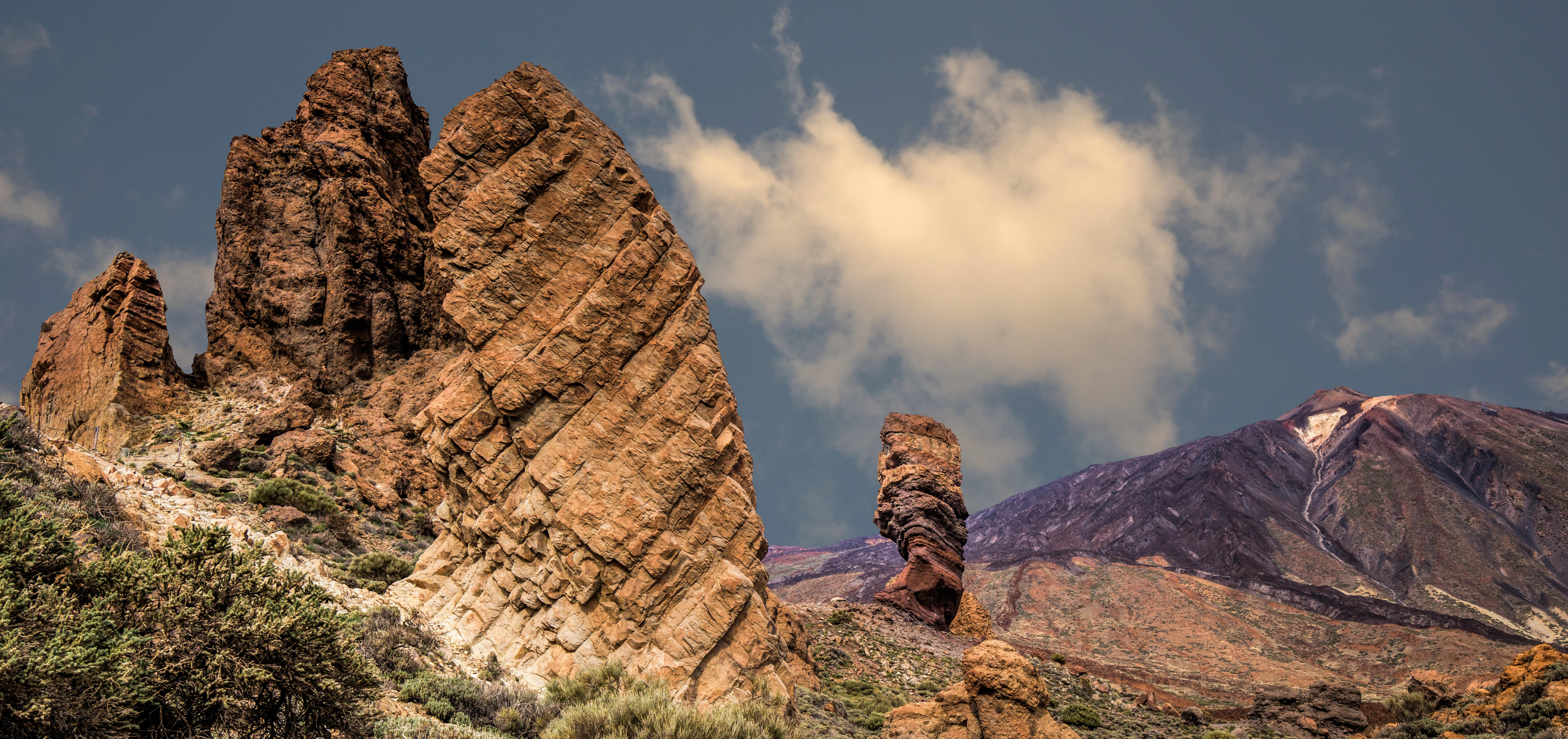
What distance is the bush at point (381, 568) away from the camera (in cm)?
1783

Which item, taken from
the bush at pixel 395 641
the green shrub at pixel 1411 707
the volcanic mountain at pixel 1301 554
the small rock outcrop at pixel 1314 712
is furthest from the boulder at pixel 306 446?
the volcanic mountain at pixel 1301 554

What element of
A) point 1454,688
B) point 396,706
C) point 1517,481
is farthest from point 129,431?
point 1517,481

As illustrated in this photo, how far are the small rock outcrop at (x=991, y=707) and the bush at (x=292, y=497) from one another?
58.3ft

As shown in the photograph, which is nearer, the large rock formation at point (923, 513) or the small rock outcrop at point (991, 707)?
the small rock outcrop at point (991, 707)

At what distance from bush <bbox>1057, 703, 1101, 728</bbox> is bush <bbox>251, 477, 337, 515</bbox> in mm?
24037

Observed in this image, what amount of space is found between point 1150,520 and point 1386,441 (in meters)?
36.0

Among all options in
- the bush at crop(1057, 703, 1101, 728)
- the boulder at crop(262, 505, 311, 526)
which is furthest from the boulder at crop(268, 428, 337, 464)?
the bush at crop(1057, 703, 1101, 728)

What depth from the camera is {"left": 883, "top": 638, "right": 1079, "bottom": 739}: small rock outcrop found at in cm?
1616

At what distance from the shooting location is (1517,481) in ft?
305

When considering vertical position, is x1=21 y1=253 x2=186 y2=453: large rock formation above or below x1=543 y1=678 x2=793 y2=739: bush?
above

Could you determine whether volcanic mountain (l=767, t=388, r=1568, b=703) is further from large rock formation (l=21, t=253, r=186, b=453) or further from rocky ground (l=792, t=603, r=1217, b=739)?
large rock formation (l=21, t=253, r=186, b=453)

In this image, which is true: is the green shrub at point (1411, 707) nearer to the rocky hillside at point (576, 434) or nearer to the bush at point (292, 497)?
the rocky hillside at point (576, 434)

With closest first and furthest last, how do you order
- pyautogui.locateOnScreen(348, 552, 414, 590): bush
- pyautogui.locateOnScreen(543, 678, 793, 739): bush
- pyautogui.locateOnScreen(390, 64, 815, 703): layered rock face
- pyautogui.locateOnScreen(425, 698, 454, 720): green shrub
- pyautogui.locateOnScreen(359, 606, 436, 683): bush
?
1. pyautogui.locateOnScreen(543, 678, 793, 739): bush
2. pyautogui.locateOnScreen(425, 698, 454, 720): green shrub
3. pyautogui.locateOnScreen(359, 606, 436, 683): bush
4. pyautogui.locateOnScreen(390, 64, 815, 703): layered rock face
5. pyautogui.locateOnScreen(348, 552, 414, 590): bush

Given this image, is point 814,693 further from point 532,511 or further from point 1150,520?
point 1150,520
